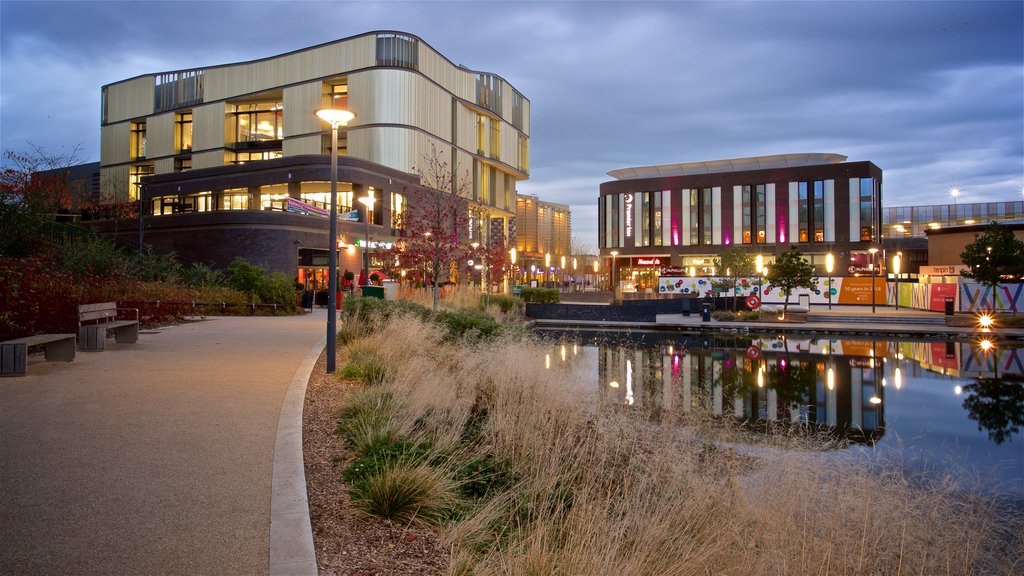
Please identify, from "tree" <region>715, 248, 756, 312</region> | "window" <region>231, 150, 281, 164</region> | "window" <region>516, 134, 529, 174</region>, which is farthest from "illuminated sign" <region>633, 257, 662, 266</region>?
"window" <region>231, 150, 281, 164</region>

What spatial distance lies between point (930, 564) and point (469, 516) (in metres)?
3.34

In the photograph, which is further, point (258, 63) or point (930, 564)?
point (258, 63)

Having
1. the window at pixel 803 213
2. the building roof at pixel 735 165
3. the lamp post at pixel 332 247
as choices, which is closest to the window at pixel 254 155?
the building roof at pixel 735 165

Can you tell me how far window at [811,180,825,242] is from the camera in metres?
69.9

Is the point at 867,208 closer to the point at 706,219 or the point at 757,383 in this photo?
the point at 706,219

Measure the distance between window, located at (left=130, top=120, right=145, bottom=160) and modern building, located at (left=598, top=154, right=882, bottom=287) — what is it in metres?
49.1

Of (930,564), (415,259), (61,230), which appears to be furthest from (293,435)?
(61,230)

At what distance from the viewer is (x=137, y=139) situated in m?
63.3

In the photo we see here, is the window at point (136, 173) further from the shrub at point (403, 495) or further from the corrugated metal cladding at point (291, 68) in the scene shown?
the shrub at point (403, 495)

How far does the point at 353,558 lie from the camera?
4027 mm

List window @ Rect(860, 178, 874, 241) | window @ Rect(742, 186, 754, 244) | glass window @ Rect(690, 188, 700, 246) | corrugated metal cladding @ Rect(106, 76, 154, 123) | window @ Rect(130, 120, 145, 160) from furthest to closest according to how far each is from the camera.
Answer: glass window @ Rect(690, 188, 700, 246), window @ Rect(742, 186, 754, 244), window @ Rect(860, 178, 874, 241), window @ Rect(130, 120, 145, 160), corrugated metal cladding @ Rect(106, 76, 154, 123)

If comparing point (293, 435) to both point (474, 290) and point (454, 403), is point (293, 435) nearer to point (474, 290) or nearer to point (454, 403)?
point (454, 403)

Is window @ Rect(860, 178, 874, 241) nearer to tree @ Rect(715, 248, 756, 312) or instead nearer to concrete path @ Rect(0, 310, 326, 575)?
tree @ Rect(715, 248, 756, 312)

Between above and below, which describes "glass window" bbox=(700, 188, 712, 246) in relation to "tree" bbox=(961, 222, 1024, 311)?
above
